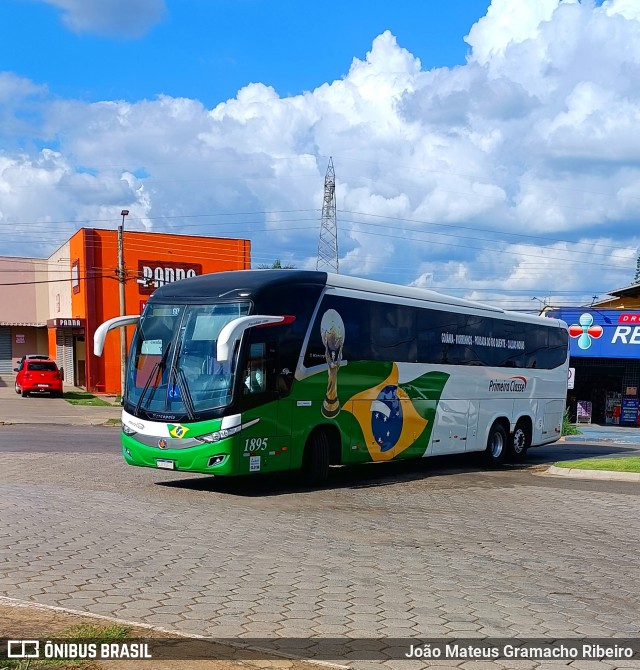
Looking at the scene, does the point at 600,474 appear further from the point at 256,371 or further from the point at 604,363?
the point at 604,363

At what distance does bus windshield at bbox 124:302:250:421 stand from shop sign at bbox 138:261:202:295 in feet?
97.8

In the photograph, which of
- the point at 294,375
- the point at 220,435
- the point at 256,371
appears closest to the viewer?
the point at 220,435

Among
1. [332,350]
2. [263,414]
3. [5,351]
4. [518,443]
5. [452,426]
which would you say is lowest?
[518,443]

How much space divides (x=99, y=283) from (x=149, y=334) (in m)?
30.6

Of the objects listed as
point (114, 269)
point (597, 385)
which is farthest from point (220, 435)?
point (597, 385)

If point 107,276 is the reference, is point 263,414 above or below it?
below

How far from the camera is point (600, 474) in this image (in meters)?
16.9

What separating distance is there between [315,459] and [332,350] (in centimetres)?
190

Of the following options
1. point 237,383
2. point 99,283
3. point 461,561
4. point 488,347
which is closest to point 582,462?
point 488,347

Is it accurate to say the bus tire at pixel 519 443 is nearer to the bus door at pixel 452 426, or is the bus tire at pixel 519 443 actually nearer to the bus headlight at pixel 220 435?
the bus door at pixel 452 426

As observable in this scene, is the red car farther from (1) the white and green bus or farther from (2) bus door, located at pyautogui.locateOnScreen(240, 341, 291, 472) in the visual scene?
(2) bus door, located at pyautogui.locateOnScreen(240, 341, 291, 472)

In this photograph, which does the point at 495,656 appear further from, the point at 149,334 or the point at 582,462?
the point at 582,462

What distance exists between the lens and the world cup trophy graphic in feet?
46.3

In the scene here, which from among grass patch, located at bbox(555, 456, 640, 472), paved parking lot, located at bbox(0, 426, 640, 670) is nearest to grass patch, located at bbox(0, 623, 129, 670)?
paved parking lot, located at bbox(0, 426, 640, 670)
